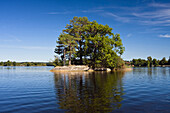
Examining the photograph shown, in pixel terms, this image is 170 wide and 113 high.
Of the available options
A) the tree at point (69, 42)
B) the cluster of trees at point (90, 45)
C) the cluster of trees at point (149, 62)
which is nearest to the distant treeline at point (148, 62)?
the cluster of trees at point (149, 62)

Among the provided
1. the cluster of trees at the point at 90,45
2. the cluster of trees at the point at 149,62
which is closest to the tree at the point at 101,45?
the cluster of trees at the point at 90,45

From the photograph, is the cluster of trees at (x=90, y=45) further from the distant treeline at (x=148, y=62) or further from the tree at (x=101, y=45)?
the distant treeline at (x=148, y=62)

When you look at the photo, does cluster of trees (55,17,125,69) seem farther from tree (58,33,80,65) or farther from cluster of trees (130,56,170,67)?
cluster of trees (130,56,170,67)

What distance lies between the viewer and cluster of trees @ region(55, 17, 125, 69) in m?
64.2

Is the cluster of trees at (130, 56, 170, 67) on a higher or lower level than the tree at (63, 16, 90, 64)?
lower

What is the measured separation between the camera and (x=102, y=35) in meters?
69.6

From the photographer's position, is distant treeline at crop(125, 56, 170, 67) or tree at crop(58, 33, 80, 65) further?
distant treeline at crop(125, 56, 170, 67)

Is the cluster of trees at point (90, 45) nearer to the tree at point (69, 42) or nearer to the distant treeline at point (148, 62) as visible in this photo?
the tree at point (69, 42)

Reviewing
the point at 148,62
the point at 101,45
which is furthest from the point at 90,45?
the point at 148,62

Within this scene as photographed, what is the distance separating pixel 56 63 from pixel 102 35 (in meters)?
26.5

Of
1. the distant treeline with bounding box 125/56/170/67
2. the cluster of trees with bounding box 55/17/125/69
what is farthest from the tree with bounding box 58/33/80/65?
the distant treeline with bounding box 125/56/170/67

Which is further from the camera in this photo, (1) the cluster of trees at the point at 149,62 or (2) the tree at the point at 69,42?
(1) the cluster of trees at the point at 149,62

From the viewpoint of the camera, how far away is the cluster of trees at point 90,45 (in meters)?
64.2

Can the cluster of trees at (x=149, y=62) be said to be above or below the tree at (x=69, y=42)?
below
